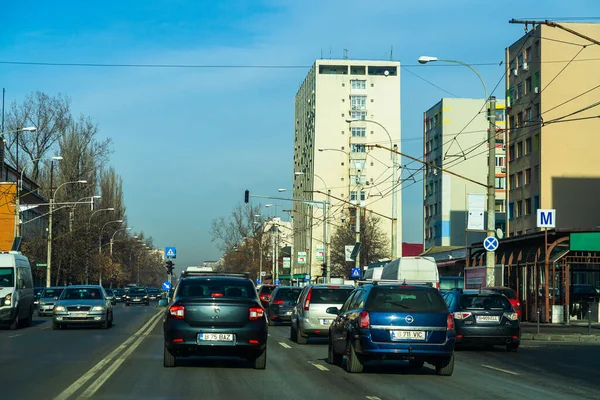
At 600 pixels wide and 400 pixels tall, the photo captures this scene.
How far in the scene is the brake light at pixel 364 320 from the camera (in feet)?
48.4

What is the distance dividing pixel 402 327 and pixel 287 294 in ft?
66.9

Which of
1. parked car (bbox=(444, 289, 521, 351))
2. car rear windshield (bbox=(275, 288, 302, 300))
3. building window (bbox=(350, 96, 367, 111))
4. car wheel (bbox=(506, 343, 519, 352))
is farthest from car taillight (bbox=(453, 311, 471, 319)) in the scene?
building window (bbox=(350, 96, 367, 111))

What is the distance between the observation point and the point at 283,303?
35156 millimetres

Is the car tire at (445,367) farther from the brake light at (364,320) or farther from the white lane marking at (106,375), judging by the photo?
the white lane marking at (106,375)

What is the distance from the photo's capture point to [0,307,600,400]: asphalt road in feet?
39.6

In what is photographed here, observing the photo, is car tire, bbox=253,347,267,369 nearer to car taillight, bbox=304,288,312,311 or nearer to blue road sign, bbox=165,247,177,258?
car taillight, bbox=304,288,312,311

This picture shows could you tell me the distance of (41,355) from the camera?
730 inches

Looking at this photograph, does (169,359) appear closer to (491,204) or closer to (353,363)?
(353,363)

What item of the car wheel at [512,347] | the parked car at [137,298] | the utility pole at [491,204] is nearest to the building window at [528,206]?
the parked car at [137,298]

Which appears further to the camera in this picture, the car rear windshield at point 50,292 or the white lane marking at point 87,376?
the car rear windshield at point 50,292

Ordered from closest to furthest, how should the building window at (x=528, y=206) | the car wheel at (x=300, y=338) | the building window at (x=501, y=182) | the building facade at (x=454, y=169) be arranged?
the car wheel at (x=300, y=338), the building window at (x=528, y=206), the building facade at (x=454, y=169), the building window at (x=501, y=182)

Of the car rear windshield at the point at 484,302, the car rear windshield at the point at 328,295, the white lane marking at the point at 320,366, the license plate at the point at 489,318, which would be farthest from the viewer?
the car rear windshield at the point at 328,295

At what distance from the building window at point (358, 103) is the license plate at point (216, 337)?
10762cm

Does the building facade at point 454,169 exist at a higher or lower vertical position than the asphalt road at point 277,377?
higher
